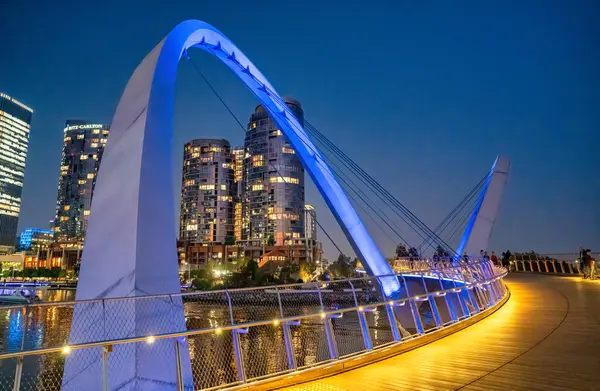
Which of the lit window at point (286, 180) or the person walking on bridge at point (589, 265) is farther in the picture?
the lit window at point (286, 180)

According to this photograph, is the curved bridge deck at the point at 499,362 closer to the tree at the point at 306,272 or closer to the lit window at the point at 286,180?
the tree at the point at 306,272

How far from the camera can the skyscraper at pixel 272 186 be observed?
4390 inches

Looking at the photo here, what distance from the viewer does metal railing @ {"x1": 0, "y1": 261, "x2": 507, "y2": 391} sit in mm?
5504

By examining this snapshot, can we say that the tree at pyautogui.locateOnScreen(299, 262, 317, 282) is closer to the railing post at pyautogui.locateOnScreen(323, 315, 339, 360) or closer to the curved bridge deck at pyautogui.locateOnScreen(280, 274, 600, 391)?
the curved bridge deck at pyautogui.locateOnScreen(280, 274, 600, 391)

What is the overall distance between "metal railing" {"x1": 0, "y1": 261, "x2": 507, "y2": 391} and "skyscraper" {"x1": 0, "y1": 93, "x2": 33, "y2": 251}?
12702 cm

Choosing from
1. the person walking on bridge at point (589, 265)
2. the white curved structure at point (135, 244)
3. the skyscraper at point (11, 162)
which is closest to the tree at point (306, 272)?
the person walking on bridge at point (589, 265)

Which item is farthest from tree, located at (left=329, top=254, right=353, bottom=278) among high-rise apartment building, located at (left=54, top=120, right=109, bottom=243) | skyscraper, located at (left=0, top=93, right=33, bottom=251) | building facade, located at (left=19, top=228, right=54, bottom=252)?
building facade, located at (left=19, top=228, right=54, bottom=252)

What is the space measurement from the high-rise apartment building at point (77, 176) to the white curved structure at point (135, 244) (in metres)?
149

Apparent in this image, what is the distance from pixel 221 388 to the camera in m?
5.01

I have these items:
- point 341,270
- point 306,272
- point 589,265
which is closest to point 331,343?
point 589,265

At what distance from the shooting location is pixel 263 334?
35.4 m

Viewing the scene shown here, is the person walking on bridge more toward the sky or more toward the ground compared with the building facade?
more toward the ground

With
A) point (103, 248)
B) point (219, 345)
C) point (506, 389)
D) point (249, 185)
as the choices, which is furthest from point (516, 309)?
point (249, 185)

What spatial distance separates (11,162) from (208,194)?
259 ft
